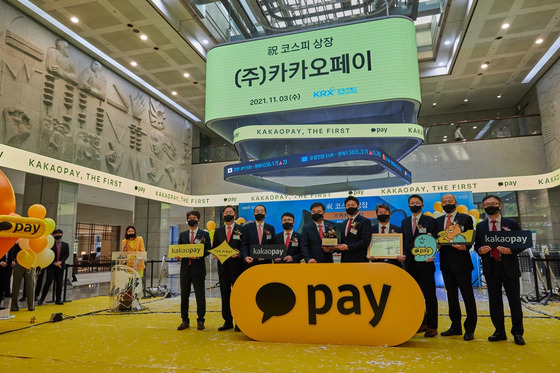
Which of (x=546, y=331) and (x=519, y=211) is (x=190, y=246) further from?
(x=519, y=211)

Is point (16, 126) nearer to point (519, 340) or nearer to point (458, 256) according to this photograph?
point (458, 256)

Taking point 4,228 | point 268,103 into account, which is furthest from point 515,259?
point 268,103

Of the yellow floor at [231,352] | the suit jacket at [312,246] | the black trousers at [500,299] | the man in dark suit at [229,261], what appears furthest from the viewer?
the man in dark suit at [229,261]

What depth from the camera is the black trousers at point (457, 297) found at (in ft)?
12.3

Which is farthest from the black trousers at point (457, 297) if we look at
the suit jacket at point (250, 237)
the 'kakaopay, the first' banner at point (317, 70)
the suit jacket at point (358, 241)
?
the 'kakaopay, the first' banner at point (317, 70)

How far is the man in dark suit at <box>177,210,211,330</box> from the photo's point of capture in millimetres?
4480

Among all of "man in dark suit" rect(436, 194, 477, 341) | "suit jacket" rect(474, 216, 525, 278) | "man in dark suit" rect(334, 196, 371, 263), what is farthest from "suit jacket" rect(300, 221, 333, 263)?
"suit jacket" rect(474, 216, 525, 278)

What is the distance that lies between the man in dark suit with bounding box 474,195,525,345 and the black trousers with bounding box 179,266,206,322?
310 cm

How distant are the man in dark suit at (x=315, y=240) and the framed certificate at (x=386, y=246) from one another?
1.99 ft

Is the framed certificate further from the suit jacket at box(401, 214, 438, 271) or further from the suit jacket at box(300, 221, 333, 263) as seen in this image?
the suit jacket at box(300, 221, 333, 263)

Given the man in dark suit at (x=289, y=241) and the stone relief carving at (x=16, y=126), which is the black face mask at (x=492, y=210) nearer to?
the man in dark suit at (x=289, y=241)

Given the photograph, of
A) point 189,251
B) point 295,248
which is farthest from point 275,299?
point 189,251

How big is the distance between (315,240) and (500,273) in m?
1.94

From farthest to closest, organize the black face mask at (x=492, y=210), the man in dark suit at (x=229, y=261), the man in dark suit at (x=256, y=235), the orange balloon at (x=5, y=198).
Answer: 1. the man in dark suit at (x=256, y=235)
2. the man in dark suit at (x=229, y=261)
3. the black face mask at (x=492, y=210)
4. the orange balloon at (x=5, y=198)
